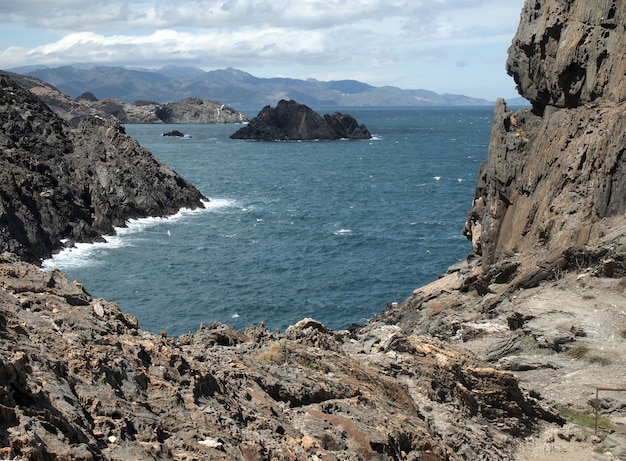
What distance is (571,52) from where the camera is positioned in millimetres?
36875

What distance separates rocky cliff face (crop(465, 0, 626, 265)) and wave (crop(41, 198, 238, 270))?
37.2m

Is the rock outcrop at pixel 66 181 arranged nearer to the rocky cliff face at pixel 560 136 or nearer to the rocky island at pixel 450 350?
the rocky island at pixel 450 350

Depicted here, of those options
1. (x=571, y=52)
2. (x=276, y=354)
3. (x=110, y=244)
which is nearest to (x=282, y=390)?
(x=276, y=354)

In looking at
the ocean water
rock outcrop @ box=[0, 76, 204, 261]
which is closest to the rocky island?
the ocean water

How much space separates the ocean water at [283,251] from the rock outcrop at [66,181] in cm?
246

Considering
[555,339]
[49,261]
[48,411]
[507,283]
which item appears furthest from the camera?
[49,261]

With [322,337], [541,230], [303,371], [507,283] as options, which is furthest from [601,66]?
[303,371]

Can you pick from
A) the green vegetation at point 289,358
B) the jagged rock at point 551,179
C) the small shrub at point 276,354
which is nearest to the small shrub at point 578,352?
the jagged rock at point 551,179

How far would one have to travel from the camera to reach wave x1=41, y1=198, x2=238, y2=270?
2507 inches

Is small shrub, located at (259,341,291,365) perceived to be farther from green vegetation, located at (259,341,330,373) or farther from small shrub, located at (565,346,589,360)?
small shrub, located at (565,346,589,360)

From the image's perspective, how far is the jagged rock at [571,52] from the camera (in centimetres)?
3516

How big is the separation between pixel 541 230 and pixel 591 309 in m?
8.31

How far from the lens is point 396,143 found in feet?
632

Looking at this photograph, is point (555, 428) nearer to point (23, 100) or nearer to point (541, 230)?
point (541, 230)
